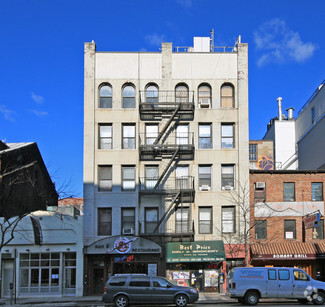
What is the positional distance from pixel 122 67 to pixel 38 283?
15464 millimetres

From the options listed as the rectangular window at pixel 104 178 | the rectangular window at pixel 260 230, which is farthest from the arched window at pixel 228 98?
the rectangular window at pixel 104 178

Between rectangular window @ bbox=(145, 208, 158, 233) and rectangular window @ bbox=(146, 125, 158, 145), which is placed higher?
rectangular window @ bbox=(146, 125, 158, 145)

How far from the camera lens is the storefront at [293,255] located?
1179 inches

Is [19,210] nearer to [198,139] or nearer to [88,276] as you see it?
[88,276]

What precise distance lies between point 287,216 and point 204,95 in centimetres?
997

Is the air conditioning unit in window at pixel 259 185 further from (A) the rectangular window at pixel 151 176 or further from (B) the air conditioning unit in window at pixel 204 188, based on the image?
(A) the rectangular window at pixel 151 176

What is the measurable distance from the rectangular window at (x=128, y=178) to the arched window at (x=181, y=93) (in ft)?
18.7

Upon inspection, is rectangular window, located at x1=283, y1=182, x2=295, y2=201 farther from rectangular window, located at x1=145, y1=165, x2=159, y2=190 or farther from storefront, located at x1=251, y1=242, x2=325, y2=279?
rectangular window, located at x1=145, y1=165, x2=159, y2=190

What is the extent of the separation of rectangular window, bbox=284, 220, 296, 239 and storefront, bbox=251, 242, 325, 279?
682 millimetres

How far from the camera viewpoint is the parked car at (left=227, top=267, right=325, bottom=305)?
23.1 m

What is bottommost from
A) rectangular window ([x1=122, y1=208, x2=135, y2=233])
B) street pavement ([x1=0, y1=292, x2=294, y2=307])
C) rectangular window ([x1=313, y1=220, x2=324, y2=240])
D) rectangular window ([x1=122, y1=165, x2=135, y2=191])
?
street pavement ([x1=0, y1=292, x2=294, y2=307])

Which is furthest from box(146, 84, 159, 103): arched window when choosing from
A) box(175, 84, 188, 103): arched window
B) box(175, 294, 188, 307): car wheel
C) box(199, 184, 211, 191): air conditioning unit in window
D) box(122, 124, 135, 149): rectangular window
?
box(175, 294, 188, 307): car wheel

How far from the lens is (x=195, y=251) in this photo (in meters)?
30.3

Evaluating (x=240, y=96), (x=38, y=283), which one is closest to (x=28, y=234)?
(x=38, y=283)
